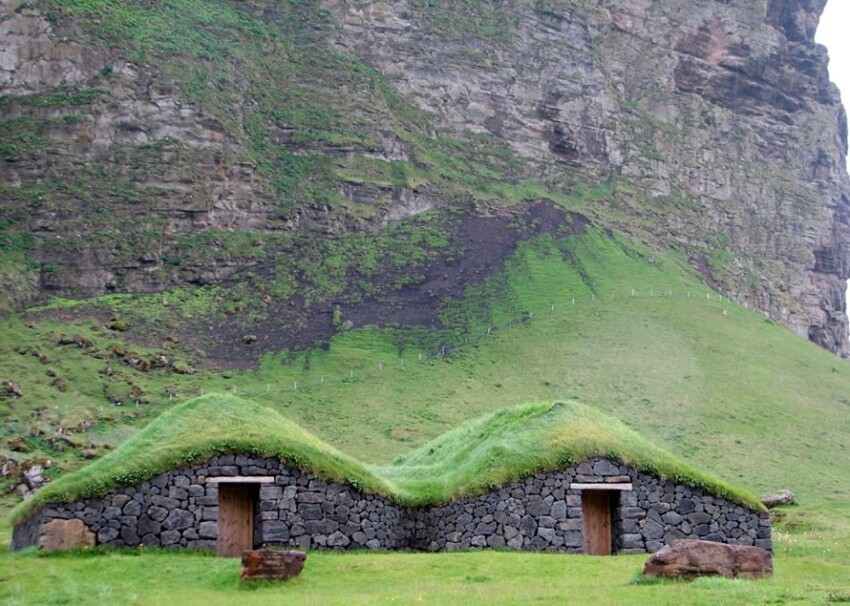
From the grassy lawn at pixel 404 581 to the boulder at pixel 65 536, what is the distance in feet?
1.41

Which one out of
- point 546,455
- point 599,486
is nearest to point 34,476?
point 546,455

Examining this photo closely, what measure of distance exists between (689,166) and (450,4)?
37.3m

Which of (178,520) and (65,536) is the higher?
(178,520)

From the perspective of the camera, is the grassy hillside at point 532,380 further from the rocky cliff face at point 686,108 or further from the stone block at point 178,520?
the stone block at point 178,520

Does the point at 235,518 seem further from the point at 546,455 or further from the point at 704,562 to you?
the point at 704,562

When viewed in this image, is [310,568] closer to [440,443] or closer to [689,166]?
[440,443]

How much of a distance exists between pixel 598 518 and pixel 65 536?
15.3 m

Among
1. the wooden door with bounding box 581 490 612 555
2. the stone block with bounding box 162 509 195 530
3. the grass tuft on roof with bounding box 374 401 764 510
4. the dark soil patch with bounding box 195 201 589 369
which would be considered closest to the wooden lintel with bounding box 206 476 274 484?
the stone block with bounding box 162 509 195 530

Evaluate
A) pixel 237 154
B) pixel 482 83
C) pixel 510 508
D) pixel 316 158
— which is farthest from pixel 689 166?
pixel 510 508

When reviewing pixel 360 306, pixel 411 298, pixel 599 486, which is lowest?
pixel 599 486

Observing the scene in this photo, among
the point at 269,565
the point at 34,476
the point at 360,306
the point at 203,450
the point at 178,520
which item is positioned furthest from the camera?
the point at 360,306

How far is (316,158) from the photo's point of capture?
125 meters

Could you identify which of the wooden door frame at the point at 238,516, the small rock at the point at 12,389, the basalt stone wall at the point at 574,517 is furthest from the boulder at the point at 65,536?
the small rock at the point at 12,389

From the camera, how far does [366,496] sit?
114 feet
